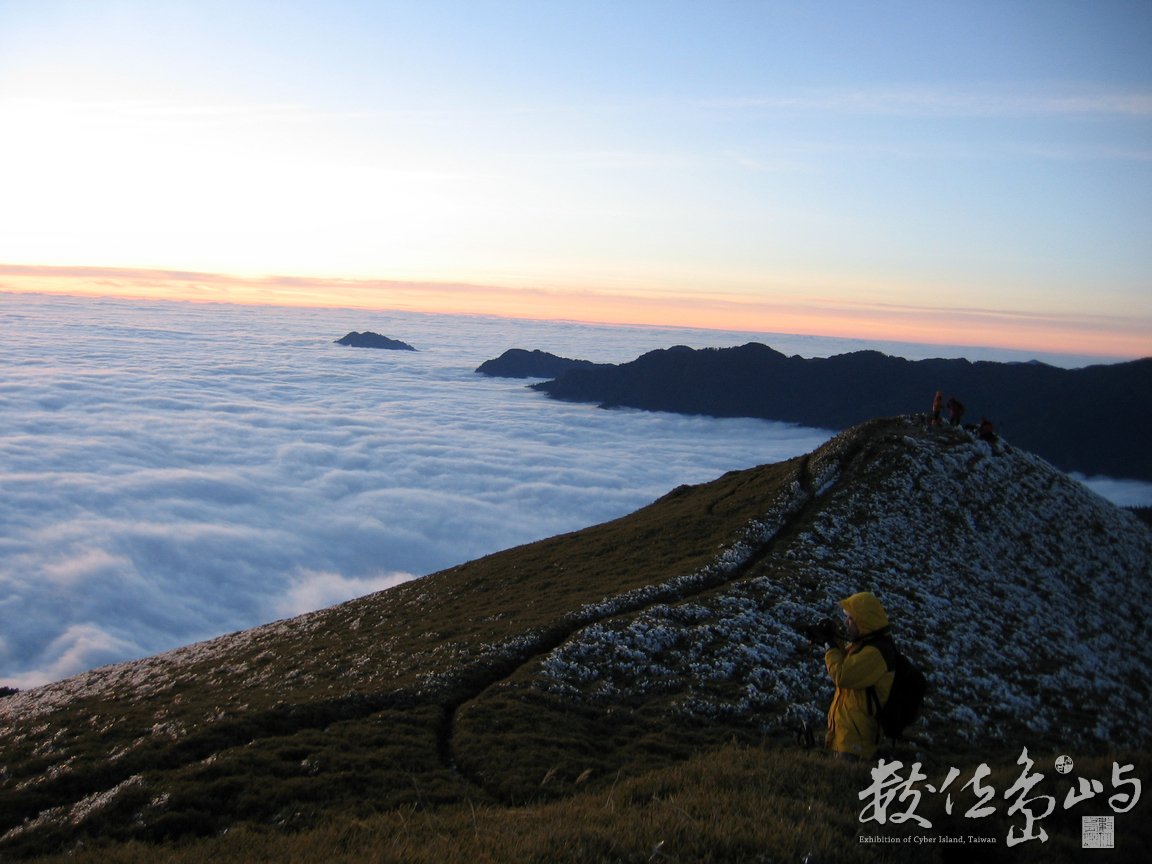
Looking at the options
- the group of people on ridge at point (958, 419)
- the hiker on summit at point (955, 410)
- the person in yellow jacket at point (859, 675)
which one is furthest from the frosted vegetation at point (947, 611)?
the person in yellow jacket at point (859, 675)

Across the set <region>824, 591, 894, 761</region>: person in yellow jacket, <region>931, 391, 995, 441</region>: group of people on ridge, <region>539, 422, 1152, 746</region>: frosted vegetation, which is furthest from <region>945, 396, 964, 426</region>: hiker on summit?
<region>824, 591, 894, 761</region>: person in yellow jacket

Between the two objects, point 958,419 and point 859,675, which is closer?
point 859,675

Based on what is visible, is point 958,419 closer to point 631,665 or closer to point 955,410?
point 955,410

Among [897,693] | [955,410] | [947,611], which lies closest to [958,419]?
[955,410]

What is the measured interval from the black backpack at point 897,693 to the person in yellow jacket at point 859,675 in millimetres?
66

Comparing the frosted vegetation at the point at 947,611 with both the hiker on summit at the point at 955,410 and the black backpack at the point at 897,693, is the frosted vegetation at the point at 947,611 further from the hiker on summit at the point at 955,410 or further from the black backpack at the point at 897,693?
the black backpack at the point at 897,693

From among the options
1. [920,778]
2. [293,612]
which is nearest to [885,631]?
[920,778]

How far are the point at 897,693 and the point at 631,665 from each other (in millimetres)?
14115

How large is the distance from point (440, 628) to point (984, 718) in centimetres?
2354

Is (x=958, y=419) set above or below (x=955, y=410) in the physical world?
below

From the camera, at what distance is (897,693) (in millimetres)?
9820

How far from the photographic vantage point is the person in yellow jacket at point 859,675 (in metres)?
9.63

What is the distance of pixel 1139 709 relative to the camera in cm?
2564

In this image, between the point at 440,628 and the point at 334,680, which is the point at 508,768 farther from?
the point at 440,628
